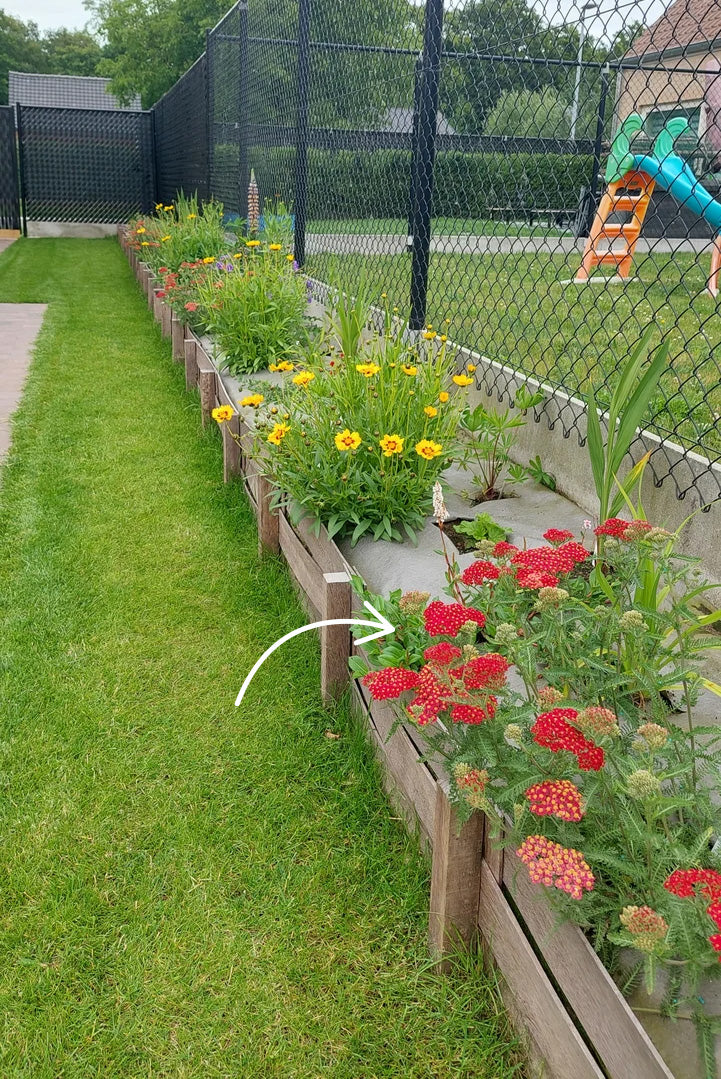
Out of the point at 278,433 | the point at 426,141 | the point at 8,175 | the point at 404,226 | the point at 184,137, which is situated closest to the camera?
the point at 278,433

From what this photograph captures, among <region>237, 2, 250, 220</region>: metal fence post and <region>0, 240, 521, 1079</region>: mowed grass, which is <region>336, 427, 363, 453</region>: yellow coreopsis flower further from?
<region>237, 2, 250, 220</region>: metal fence post

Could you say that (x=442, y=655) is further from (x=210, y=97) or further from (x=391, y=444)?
(x=210, y=97)

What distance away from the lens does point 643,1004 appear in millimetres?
1237

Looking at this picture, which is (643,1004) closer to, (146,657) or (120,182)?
(146,657)

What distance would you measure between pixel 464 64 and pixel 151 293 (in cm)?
463

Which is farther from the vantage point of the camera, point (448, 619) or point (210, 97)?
point (210, 97)

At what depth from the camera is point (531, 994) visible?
134cm

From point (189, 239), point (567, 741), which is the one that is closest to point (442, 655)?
point (567, 741)

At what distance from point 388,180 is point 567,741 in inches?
173

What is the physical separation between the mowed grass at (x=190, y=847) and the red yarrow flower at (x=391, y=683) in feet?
1.72

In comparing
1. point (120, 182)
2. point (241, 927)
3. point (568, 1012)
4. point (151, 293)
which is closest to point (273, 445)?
point (241, 927)

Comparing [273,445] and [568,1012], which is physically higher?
[273,445]

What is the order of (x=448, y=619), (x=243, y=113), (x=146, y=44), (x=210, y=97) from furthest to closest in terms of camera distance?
(x=146, y=44) → (x=210, y=97) → (x=243, y=113) → (x=448, y=619)

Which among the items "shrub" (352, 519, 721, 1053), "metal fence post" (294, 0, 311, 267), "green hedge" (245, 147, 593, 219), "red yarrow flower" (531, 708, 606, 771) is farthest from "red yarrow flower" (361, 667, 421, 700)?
"metal fence post" (294, 0, 311, 267)
